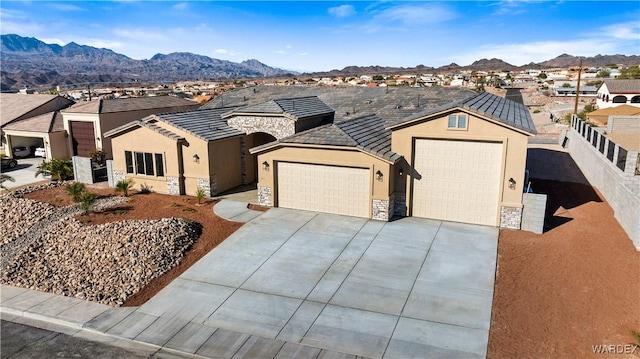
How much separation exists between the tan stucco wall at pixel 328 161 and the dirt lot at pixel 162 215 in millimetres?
2960

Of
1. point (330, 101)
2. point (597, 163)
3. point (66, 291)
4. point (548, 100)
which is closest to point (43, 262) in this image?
point (66, 291)

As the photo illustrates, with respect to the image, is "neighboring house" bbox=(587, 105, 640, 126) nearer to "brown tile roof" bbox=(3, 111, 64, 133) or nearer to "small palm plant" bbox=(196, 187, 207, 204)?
"small palm plant" bbox=(196, 187, 207, 204)

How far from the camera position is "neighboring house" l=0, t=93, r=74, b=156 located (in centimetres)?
3203

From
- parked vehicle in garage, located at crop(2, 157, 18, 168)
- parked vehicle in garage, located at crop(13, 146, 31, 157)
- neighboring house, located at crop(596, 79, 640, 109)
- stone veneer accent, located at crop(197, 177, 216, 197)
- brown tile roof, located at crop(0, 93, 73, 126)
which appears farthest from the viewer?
neighboring house, located at crop(596, 79, 640, 109)

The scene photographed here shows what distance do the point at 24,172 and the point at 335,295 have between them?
26.5 m

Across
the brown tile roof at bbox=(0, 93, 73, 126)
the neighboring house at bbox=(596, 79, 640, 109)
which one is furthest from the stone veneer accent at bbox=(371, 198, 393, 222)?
the neighboring house at bbox=(596, 79, 640, 109)

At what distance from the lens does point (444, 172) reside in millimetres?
18078

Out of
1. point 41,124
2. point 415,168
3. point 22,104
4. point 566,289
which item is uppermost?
point 22,104

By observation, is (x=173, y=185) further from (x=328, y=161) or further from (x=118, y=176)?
(x=328, y=161)

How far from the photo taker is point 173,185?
22312mm

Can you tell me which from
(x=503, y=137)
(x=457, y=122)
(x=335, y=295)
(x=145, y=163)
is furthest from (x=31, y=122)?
(x=503, y=137)

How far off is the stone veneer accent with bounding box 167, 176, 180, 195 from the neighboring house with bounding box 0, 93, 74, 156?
15077 mm

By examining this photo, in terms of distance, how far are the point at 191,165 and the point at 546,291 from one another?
16.5 m

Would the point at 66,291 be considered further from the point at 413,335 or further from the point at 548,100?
the point at 548,100
